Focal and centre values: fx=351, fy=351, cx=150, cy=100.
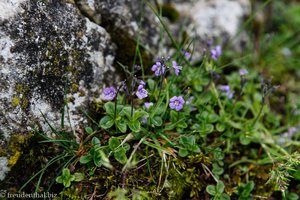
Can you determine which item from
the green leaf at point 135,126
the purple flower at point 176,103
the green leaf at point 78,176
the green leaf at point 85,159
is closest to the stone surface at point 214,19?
the purple flower at point 176,103

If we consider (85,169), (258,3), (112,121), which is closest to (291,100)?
(258,3)

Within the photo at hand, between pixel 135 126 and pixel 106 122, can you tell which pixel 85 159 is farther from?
pixel 135 126

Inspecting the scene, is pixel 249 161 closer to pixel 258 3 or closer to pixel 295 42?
pixel 295 42

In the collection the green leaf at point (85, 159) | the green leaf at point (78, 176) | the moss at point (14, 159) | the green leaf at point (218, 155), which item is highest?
the green leaf at point (218, 155)

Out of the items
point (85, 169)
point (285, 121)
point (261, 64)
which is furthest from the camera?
point (261, 64)

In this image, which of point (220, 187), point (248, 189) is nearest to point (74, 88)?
point (220, 187)

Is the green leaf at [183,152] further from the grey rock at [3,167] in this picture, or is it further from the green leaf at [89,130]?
the grey rock at [3,167]

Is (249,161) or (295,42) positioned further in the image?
(295,42)
